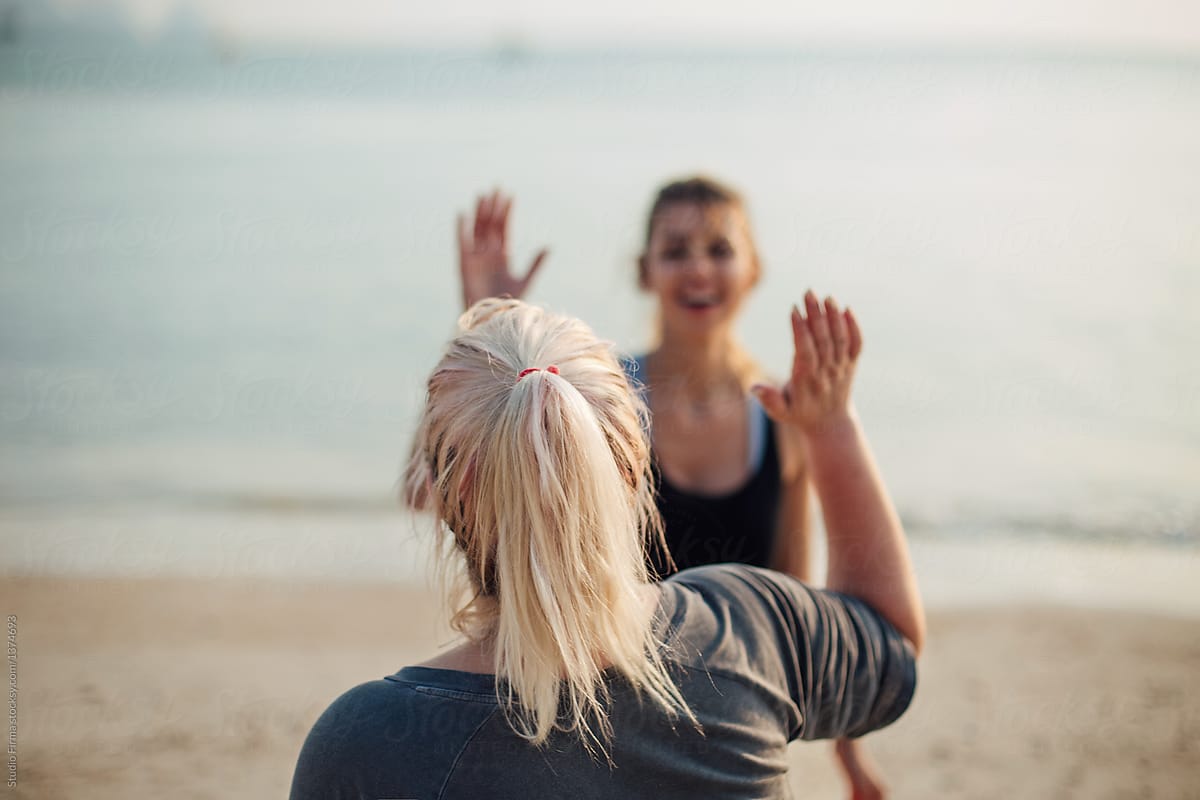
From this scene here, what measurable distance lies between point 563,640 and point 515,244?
518 inches

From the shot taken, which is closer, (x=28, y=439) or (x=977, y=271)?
(x=28, y=439)

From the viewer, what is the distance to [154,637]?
17.8 ft

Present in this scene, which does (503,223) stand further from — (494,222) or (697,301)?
(697,301)

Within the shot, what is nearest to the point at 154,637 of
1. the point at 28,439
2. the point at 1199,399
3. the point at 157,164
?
the point at 28,439

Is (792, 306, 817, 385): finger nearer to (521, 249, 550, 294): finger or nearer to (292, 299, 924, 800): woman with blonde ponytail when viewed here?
(292, 299, 924, 800): woman with blonde ponytail

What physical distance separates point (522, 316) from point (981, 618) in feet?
17.2

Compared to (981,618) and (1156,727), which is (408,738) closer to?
(1156,727)

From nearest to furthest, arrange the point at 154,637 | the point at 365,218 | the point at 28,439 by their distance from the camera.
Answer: the point at 154,637 → the point at 28,439 → the point at 365,218

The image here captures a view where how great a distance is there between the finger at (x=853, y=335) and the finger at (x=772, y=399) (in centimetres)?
14

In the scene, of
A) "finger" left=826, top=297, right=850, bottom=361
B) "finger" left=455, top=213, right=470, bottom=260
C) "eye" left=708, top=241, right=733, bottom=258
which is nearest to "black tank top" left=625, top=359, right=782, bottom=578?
"eye" left=708, top=241, right=733, bottom=258

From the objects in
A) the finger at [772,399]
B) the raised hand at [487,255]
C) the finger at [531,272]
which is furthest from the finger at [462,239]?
the finger at [772,399]

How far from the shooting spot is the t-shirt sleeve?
147cm

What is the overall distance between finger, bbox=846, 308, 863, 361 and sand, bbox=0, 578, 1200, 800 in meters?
2.60

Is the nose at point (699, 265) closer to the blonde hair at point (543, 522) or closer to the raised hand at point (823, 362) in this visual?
the raised hand at point (823, 362)
